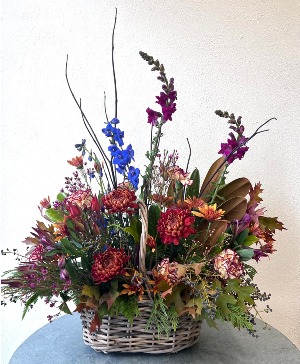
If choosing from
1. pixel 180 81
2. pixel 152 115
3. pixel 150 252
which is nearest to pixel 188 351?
pixel 150 252

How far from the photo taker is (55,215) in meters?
1.06

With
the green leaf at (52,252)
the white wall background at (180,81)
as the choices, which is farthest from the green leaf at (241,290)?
the white wall background at (180,81)

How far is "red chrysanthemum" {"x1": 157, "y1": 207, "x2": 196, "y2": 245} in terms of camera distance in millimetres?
922

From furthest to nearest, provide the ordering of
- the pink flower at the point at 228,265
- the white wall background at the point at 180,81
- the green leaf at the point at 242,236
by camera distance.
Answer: the white wall background at the point at 180,81 → the green leaf at the point at 242,236 → the pink flower at the point at 228,265

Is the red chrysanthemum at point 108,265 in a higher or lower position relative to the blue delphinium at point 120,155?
lower

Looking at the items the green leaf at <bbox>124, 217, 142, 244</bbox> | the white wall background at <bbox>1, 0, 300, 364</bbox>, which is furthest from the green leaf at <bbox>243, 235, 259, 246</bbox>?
the white wall background at <bbox>1, 0, 300, 364</bbox>

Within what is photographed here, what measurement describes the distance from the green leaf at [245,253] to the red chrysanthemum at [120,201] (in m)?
0.22

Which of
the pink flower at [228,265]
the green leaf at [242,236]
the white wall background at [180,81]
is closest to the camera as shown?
the pink flower at [228,265]

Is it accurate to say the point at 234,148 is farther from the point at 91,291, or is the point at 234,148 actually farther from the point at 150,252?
the point at 91,291

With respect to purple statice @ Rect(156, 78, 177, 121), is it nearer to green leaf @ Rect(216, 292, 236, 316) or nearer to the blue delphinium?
the blue delphinium

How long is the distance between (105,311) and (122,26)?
83 cm

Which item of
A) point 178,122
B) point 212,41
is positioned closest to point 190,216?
point 178,122

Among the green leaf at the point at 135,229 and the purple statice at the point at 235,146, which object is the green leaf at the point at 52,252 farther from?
the purple statice at the point at 235,146

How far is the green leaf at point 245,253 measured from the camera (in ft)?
3.19
